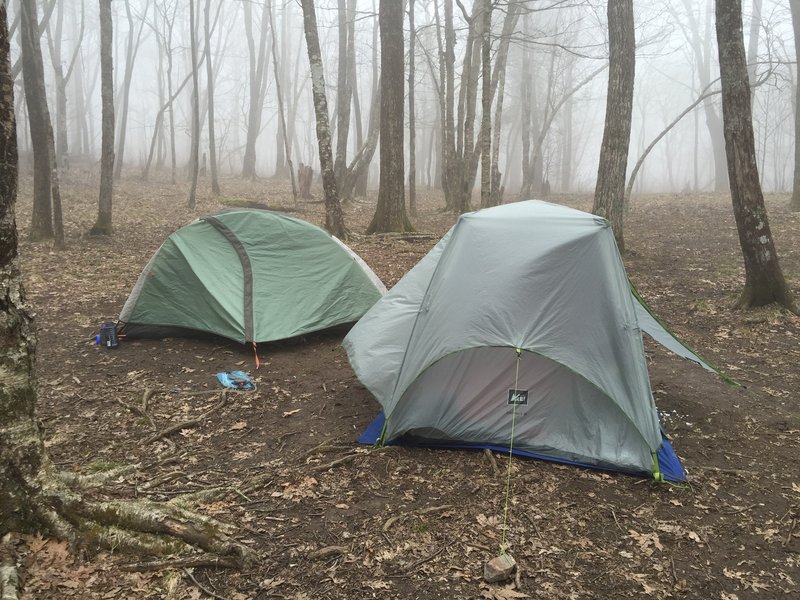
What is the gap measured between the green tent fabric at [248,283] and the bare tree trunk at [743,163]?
458 centimetres

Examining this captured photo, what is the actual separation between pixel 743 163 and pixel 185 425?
6.94 m

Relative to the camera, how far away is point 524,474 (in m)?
4.20

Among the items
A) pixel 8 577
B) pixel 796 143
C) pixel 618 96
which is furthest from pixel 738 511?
pixel 796 143

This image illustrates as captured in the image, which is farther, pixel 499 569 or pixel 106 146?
pixel 106 146

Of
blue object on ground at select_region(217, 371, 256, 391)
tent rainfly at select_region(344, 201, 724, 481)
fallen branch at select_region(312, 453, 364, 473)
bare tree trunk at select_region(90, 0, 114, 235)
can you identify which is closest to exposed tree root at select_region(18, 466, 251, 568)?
fallen branch at select_region(312, 453, 364, 473)

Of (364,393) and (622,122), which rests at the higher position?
(622,122)

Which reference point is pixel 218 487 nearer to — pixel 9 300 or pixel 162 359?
pixel 9 300

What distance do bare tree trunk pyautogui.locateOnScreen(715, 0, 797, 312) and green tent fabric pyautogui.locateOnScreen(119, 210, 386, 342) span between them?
4.58 meters

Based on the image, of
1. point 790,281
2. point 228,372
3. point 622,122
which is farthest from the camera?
point 622,122

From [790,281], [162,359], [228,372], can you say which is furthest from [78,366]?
[790,281]

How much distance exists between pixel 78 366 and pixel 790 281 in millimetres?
9545

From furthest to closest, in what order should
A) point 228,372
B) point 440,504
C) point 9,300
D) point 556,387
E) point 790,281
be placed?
point 790,281 < point 228,372 < point 556,387 < point 440,504 < point 9,300

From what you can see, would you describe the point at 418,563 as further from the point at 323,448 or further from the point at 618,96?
the point at 618,96

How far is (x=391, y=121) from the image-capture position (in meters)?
11.9
